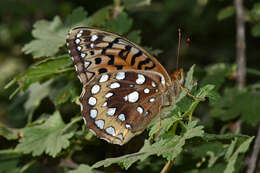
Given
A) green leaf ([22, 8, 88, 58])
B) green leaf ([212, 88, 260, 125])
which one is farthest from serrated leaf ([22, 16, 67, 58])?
green leaf ([212, 88, 260, 125])

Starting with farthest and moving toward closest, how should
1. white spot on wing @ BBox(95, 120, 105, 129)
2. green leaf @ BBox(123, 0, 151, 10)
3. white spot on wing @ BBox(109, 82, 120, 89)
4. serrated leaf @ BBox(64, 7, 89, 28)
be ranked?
green leaf @ BBox(123, 0, 151, 10), serrated leaf @ BBox(64, 7, 89, 28), white spot on wing @ BBox(109, 82, 120, 89), white spot on wing @ BBox(95, 120, 105, 129)

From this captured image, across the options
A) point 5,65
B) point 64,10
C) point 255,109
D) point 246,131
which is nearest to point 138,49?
point 255,109

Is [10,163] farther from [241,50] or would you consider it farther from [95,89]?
[241,50]

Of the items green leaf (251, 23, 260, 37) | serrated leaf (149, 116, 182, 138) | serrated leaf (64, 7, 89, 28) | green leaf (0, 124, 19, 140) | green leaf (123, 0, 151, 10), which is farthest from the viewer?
green leaf (251, 23, 260, 37)

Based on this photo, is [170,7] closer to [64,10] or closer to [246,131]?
[64,10]

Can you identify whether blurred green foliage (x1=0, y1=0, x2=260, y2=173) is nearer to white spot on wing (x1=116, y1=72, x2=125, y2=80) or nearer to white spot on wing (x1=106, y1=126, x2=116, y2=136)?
white spot on wing (x1=106, y1=126, x2=116, y2=136)

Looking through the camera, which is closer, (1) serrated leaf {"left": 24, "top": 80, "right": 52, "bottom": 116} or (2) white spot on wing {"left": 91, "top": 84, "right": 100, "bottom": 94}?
(2) white spot on wing {"left": 91, "top": 84, "right": 100, "bottom": 94}

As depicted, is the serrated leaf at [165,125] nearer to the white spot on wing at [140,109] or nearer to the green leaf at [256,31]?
the white spot on wing at [140,109]

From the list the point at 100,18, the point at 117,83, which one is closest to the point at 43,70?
the point at 117,83
